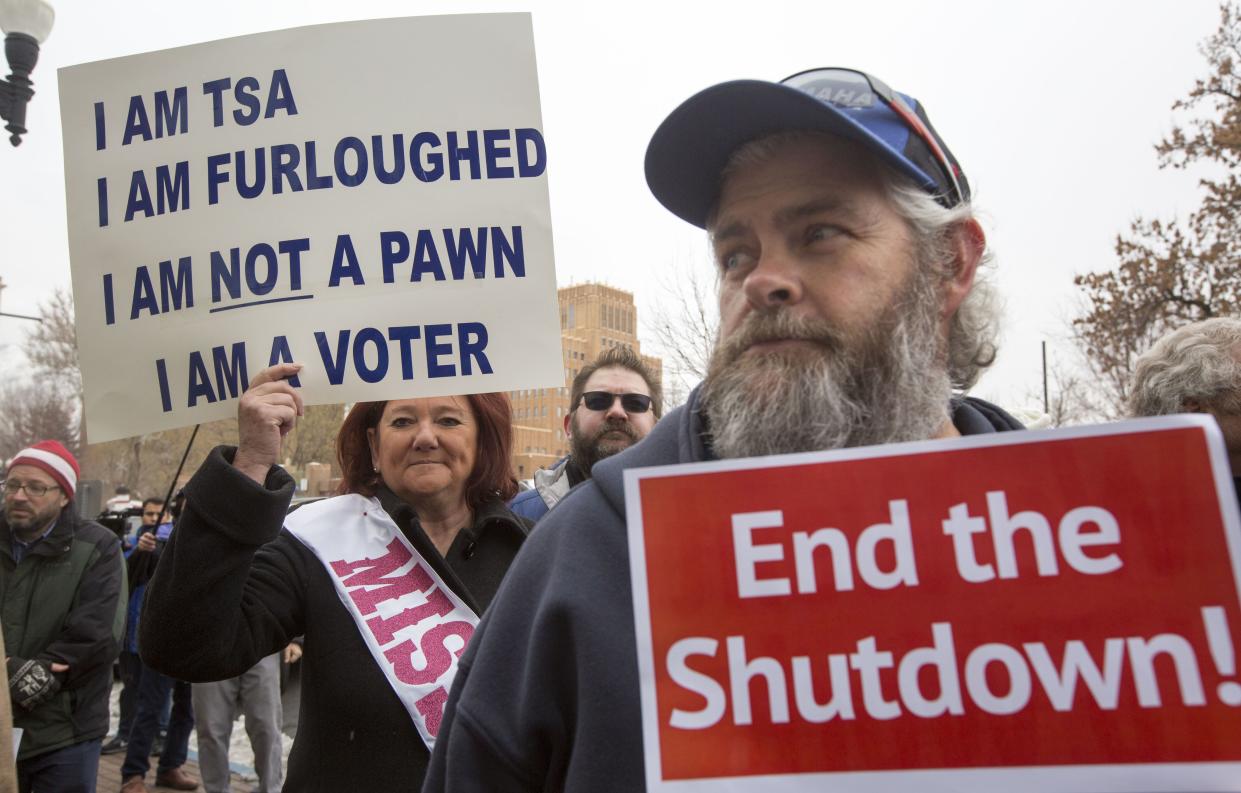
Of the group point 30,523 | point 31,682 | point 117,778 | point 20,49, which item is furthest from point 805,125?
point 117,778

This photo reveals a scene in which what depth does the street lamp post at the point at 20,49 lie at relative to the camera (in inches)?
229

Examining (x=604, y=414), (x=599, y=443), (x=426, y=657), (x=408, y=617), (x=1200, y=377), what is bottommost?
(x=426, y=657)

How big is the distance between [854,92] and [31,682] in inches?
171

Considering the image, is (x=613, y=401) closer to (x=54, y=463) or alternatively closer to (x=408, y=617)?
(x=408, y=617)

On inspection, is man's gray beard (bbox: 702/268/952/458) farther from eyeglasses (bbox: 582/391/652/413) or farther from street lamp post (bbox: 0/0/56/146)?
street lamp post (bbox: 0/0/56/146)

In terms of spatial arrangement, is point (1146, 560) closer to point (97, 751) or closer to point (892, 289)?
point (892, 289)

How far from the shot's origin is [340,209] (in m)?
2.69

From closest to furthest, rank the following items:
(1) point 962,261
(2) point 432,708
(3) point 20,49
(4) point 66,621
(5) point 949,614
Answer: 1. (5) point 949,614
2. (1) point 962,261
3. (2) point 432,708
4. (4) point 66,621
5. (3) point 20,49

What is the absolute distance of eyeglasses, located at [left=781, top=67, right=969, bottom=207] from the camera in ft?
4.47

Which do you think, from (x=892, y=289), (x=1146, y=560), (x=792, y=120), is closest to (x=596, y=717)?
(x=1146, y=560)

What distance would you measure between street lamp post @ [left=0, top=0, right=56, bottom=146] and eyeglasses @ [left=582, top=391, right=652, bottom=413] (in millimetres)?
4311

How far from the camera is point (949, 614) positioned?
37.8 inches

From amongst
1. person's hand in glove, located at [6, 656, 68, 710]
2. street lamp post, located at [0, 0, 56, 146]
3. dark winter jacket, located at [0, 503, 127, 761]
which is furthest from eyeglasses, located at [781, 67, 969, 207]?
street lamp post, located at [0, 0, 56, 146]

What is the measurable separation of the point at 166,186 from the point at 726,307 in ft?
6.51
